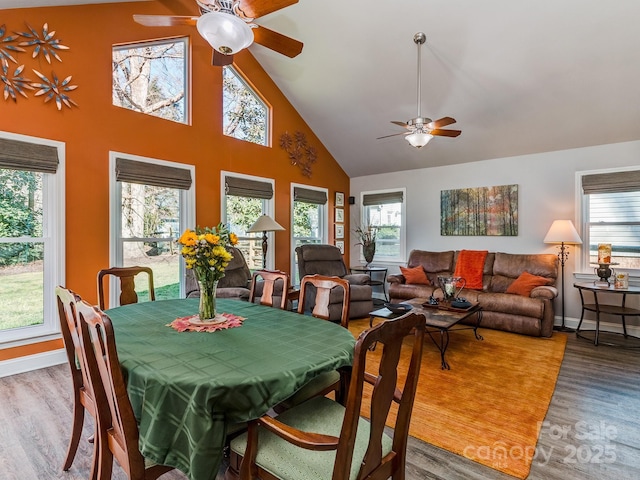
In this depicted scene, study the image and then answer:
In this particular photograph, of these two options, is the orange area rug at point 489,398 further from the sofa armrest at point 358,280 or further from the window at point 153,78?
the window at point 153,78

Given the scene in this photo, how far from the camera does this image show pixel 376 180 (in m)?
6.58

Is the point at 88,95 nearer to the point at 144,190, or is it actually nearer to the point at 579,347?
the point at 144,190

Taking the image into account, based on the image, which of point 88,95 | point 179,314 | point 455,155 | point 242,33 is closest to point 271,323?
point 179,314

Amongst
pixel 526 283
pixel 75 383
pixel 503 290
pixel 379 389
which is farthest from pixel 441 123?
pixel 75 383

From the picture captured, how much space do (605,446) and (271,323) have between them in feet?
6.91

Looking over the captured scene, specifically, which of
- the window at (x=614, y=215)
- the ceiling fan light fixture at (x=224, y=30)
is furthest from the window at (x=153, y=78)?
the window at (x=614, y=215)

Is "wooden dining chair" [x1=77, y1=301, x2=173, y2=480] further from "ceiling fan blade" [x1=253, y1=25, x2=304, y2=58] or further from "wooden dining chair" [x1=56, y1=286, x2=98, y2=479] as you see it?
"ceiling fan blade" [x1=253, y1=25, x2=304, y2=58]

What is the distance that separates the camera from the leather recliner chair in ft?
15.6

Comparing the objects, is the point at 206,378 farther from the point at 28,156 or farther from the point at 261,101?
the point at 261,101

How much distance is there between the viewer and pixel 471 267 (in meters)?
5.10

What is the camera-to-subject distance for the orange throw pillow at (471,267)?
5.00m

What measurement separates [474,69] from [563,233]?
235cm

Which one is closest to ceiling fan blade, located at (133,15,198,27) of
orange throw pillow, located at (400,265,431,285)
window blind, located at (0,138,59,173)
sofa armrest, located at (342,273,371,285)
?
window blind, located at (0,138,59,173)

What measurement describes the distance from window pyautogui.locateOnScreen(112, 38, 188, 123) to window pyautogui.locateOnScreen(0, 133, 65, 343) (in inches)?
40.0
